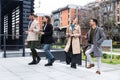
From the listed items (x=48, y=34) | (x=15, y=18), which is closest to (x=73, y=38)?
(x=48, y=34)

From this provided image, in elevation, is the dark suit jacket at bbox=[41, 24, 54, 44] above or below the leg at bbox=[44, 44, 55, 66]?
above

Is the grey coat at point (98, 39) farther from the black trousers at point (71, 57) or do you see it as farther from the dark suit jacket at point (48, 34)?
the dark suit jacket at point (48, 34)

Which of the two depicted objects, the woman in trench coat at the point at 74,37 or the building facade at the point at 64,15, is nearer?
the woman in trench coat at the point at 74,37

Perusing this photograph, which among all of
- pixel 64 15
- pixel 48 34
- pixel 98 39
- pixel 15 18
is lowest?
pixel 98 39

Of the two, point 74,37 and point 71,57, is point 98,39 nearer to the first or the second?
point 74,37

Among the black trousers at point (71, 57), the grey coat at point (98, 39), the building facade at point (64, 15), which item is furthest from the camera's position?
the building facade at point (64, 15)

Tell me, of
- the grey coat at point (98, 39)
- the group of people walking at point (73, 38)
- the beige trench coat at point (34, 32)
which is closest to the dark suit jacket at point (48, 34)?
the group of people walking at point (73, 38)

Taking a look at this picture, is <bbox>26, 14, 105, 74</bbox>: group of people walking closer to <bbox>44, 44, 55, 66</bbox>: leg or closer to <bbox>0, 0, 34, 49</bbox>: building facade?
<bbox>44, 44, 55, 66</bbox>: leg

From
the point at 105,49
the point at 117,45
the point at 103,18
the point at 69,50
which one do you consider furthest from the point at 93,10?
the point at 69,50

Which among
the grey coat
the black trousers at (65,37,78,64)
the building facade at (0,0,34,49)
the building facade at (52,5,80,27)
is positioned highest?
the building facade at (52,5,80,27)

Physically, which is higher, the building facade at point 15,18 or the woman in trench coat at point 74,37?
the building facade at point 15,18

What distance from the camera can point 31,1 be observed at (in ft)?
56.2

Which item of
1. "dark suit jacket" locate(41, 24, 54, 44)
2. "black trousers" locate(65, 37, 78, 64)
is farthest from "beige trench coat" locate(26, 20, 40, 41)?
"black trousers" locate(65, 37, 78, 64)

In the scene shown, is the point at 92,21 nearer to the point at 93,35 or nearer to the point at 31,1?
the point at 93,35
